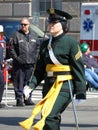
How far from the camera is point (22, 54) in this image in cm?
1330

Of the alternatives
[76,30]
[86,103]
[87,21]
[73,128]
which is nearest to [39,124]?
[73,128]

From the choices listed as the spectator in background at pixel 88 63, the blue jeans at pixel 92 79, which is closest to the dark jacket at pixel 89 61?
the spectator in background at pixel 88 63

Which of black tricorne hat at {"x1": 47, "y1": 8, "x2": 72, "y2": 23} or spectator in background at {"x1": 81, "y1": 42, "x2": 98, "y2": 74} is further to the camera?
spectator in background at {"x1": 81, "y1": 42, "x2": 98, "y2": 74}

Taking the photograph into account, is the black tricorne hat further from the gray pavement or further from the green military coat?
the gray pavement

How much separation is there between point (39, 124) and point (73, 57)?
883 millimetres

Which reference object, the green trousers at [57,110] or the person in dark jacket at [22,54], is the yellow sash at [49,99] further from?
the person in dark jacket at [22,54]

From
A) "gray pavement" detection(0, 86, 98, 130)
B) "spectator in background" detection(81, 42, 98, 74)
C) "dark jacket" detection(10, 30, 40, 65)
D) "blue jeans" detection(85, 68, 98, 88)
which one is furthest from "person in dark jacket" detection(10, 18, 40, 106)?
"spectator in background" detection(81, 42, 98, 74)

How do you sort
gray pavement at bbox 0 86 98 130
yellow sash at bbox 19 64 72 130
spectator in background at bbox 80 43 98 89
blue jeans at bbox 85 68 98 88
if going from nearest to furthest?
1. yellow sash at bbox 19 64 72 130
2. gray pavement at bbox 0 86 98 130
3. blue jeans at bbox 85 68 98 88
4. spectator in background at bbox 80 43 98 89

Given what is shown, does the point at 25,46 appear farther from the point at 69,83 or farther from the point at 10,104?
the point at 69,83

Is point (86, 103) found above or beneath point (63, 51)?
beneath

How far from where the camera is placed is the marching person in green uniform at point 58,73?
7.62m

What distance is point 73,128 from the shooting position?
1041 cm

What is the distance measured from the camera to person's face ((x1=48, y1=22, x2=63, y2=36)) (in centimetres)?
767

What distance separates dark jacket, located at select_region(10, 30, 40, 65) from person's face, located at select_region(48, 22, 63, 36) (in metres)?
5.57
